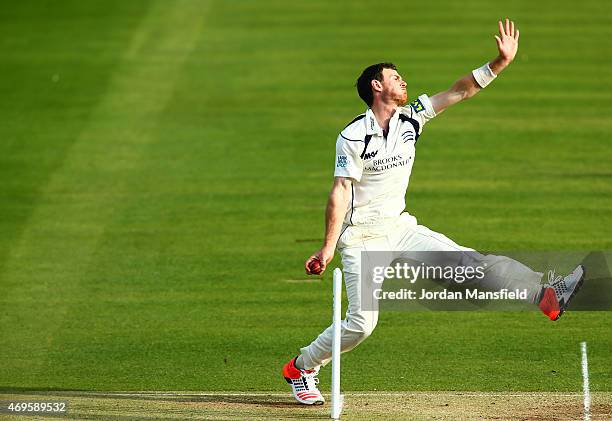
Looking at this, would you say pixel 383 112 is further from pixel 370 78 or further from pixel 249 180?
pixel 249 180

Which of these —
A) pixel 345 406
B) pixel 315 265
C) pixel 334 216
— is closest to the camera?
pixel 315 265

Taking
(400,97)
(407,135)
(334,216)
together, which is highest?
(400,97)

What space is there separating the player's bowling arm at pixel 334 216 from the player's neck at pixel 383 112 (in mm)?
586

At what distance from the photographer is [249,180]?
719 inches

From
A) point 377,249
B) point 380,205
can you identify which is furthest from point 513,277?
point 380,205

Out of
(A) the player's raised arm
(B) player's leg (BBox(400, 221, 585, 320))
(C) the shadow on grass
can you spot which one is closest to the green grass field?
(C) the shadow on grass

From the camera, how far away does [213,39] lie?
2634cm

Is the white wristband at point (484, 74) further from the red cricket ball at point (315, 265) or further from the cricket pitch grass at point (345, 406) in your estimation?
the cricket pitch grass at point (345, 406)

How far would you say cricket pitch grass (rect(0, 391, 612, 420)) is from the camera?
32.1 feet

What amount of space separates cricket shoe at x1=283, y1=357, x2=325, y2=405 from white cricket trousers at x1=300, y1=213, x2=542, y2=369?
0.20m

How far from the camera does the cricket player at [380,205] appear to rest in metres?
9.65

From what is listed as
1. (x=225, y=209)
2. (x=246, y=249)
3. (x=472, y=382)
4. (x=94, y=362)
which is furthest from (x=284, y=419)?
(x=225, y=209)

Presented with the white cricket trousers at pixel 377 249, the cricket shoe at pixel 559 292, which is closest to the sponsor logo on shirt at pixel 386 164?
the white cricket trousers at pixel 377 249

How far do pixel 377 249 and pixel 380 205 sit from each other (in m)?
0.36
